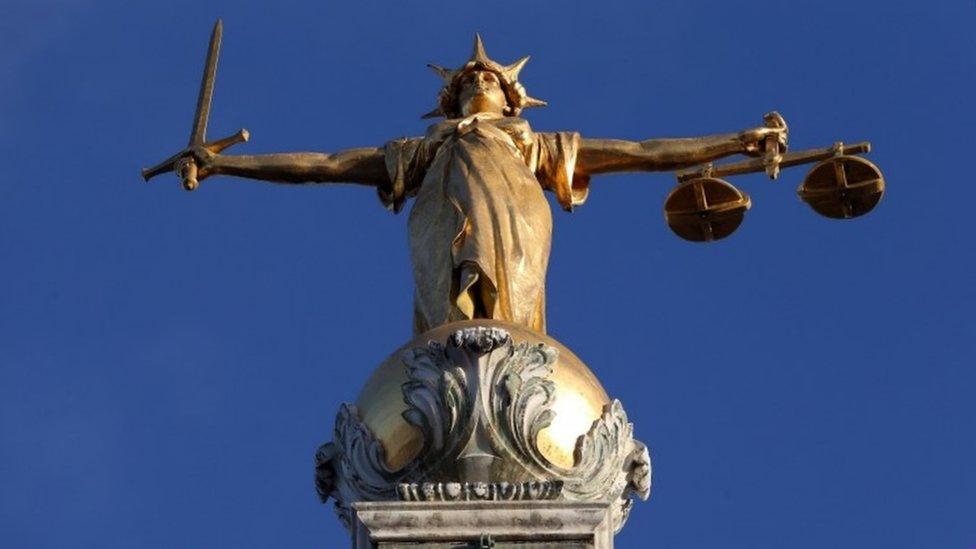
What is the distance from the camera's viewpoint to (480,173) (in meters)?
26.1

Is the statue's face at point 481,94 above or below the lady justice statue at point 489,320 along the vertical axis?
above

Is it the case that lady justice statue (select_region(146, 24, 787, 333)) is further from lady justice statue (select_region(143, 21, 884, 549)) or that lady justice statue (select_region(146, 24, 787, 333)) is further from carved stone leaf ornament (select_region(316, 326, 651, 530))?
carved stone leaf ornament (select_region(316, 326, 651, 530))

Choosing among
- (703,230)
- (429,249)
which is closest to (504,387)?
(429,249)

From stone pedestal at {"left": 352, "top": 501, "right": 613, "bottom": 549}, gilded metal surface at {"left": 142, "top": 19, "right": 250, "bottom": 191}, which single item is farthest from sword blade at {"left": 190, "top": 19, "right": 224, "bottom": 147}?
stone pedestal at {"left": 352, "top": 501, "right": 613, "bottom": 549}

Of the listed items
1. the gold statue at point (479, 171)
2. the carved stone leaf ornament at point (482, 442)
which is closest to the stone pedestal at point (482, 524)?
the carved stone leaf ornament at point (482, 442)

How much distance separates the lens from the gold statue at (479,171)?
1003 inches

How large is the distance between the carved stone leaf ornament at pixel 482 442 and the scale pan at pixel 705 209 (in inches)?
142

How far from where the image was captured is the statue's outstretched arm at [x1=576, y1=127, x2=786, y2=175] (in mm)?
27500

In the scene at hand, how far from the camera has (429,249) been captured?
84.6 feet

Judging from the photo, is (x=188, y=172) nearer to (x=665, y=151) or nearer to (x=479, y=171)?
(x=479, y=171)

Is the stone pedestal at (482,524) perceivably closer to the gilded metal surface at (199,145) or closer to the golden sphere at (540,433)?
the golden sphere at (540,433)

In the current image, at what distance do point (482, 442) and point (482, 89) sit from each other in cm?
519

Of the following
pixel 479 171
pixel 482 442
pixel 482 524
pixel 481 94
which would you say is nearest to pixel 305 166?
pixel 481 94

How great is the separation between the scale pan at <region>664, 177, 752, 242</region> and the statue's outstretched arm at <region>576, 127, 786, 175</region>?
22 centimetres
